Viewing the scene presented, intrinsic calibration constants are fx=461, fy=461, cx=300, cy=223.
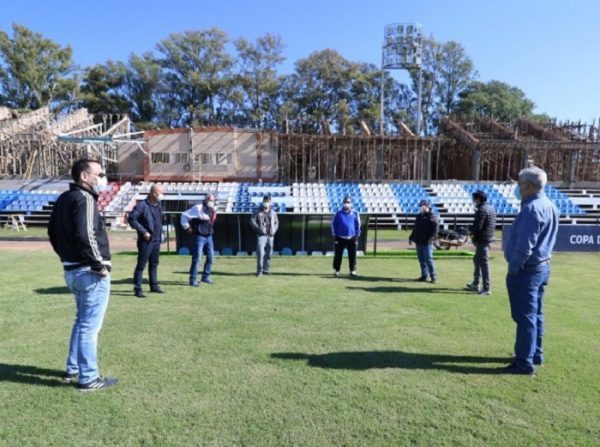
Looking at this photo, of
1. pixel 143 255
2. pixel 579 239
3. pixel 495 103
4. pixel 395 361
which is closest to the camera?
pixel 395 361

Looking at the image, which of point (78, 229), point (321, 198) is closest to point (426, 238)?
point (78, 229)

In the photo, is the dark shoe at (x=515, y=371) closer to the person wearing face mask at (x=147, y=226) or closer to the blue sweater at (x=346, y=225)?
the person wearing face mask at (x=147, y=226)

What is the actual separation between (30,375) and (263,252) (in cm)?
586

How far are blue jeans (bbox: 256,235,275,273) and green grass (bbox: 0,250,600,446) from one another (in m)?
1.77

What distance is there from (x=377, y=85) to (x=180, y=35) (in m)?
23.2

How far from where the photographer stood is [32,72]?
155ft

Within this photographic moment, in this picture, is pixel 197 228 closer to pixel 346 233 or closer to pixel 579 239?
pixel 346 233

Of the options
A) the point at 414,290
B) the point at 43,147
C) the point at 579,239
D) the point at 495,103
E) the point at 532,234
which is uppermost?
the point at 495,103

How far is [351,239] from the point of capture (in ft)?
32.6

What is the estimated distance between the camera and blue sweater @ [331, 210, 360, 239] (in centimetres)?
988

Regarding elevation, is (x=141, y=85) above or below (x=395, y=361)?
above

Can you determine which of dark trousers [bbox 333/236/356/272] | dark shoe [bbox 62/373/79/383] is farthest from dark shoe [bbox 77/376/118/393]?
dark trousers [bbox 333/236/356/272]

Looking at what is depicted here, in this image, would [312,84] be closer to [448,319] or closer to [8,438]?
[448,319]

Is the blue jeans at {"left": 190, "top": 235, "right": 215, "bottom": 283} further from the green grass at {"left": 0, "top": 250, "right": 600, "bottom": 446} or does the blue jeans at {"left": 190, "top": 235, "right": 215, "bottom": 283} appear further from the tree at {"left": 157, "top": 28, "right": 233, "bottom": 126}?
the tree at {"left": 157, "top": 28, "right": 233, "bottom": 126}
